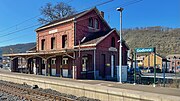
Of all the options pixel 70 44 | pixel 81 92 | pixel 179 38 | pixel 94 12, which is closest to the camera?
pixel 81 92

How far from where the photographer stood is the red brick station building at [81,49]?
68.0 feet

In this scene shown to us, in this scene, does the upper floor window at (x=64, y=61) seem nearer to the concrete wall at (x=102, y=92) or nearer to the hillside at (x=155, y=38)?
the concrete wall at (x=102, y=92)

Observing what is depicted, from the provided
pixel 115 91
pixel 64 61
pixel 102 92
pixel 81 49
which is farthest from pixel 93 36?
pixel 115 91

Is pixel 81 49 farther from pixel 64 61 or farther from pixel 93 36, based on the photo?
pixel 93 36

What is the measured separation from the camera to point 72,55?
67.7 ft

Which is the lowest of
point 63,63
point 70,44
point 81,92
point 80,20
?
point 81,92

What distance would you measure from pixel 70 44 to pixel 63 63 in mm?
2324

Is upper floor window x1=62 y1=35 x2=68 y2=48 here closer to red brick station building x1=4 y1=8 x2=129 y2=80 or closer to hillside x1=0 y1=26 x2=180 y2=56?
red brick station building x1=4 y1=8 x2=129 y2=80

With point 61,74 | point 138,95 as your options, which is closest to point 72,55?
point 61,74

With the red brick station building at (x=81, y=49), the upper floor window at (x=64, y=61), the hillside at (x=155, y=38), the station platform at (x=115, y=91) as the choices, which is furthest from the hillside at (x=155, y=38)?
the station platform at (x=115, y=91)

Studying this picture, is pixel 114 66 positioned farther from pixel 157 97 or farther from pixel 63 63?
pixel 157 97

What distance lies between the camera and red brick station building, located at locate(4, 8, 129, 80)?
68.0ft

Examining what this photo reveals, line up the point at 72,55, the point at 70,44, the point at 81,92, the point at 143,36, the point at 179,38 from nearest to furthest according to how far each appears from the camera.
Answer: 1. the point at 81,92
2. the point at 72,55
3. the point at 70,44
4. the point at 179,38
5. the point at 143,36

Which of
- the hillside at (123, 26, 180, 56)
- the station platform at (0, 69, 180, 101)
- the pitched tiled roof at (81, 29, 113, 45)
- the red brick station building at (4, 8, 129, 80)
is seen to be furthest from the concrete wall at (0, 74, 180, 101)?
the hillside at (123, 26, 180, 56)
